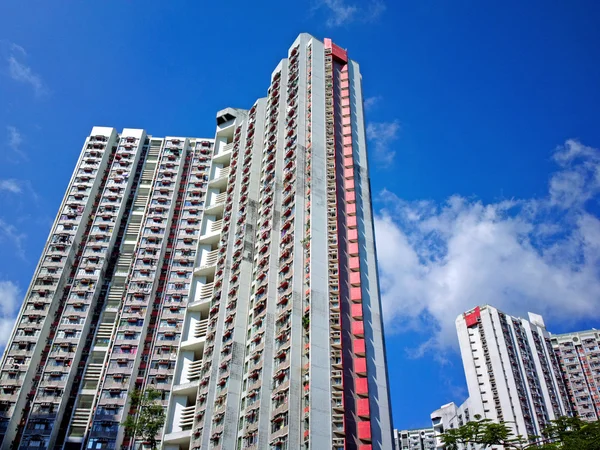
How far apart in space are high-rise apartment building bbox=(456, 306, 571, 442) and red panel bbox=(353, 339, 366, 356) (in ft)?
152

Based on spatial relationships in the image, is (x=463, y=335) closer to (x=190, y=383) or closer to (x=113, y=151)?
(x=190, y=383)

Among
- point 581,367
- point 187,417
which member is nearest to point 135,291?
point 187,417

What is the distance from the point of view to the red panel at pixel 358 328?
50375mm

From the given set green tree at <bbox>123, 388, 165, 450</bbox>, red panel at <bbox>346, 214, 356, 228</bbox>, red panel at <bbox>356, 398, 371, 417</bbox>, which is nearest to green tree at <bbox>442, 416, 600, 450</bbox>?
red panel at <bbox>356, 398, 371, 417</bbox>

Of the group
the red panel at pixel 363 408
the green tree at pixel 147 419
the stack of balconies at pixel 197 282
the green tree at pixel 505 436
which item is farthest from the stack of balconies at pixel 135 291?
the green tree at pixel 505 436

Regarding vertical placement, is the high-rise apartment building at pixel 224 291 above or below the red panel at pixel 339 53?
below

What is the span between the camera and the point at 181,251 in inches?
3073

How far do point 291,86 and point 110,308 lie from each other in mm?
35092

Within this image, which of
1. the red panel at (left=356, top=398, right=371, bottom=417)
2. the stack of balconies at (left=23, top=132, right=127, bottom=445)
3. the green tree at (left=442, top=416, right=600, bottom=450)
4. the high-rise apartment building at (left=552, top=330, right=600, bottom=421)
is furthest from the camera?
the high-rise apartment building at (left=552, top=330, right=600, bottom=421)

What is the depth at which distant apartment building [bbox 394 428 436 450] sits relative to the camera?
130m

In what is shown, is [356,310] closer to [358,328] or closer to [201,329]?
[358,328]

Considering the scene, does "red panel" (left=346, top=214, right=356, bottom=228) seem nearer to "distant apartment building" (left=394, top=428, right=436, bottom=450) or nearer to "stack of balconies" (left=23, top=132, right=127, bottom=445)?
"stack of balconies" (left=23, top=132, right=127, bottom=445)

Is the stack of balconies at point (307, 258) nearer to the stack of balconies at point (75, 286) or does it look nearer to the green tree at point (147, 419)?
the green tree at point (147, 419)

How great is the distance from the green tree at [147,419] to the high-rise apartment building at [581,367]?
74.6m
